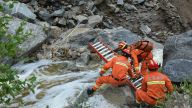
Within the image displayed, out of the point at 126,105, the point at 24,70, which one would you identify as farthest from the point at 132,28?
the point at 126,105

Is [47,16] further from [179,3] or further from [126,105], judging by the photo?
[126,105]

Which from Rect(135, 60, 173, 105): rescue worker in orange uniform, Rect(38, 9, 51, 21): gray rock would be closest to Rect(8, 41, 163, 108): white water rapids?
Rect(135, 60, 173, 105): rescue worker in orange uniform

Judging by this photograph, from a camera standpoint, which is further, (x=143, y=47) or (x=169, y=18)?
(x=169, y=18)

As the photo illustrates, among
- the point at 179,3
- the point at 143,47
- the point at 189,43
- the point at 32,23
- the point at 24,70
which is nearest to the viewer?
the point at 143,47

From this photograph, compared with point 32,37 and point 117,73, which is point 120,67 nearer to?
point 117,73

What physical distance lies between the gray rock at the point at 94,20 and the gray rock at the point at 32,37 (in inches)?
66.1

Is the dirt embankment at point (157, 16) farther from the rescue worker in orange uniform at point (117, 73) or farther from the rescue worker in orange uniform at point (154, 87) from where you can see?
the rescue worker in orange uniform at point (154, 87)

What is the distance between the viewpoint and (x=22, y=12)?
1427cm

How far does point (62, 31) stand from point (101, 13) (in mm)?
1995

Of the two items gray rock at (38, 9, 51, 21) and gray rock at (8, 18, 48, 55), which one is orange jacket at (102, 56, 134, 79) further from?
gray rock at (38, 9, 51, 21)

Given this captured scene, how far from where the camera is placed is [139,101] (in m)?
9.59

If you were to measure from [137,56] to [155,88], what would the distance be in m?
1.84

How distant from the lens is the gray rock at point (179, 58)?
1030cm

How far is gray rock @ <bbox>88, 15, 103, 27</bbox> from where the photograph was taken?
14.6 meters
